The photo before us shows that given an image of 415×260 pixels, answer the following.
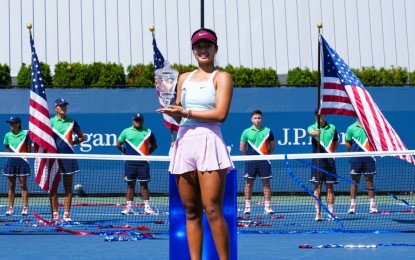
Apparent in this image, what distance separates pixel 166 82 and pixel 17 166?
9.55 m

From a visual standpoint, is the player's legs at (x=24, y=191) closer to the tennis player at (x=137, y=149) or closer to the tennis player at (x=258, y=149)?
the tennis player at (x=137, y=149)

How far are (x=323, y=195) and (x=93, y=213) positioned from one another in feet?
15.0

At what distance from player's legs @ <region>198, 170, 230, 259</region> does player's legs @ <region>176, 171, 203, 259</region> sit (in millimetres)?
92

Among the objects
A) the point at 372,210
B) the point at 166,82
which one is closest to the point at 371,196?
the point at 372,210

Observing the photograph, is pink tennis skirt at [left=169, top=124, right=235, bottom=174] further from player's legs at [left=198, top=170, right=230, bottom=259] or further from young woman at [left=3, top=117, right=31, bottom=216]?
young woman at [left=3, top=117, right=31, bottom=216]

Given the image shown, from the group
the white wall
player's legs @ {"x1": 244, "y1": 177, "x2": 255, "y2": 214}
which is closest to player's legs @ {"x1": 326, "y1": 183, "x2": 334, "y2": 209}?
player's legs @ {"x1": 244, "y1": 177, "x2": 255, "y2": 214}

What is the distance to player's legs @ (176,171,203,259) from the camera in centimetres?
689

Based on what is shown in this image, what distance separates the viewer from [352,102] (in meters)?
12.9

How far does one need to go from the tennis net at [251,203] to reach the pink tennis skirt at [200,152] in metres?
4.64

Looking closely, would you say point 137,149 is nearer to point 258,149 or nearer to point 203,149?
point 258,149

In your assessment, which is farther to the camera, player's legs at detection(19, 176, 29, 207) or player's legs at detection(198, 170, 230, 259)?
player's legs at detection(19, 176, 29, 207)

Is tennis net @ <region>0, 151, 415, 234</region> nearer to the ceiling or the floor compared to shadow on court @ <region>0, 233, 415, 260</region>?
nearer to the ceiling

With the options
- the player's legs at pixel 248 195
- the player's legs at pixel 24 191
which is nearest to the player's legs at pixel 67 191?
the player's legs at pixel 24 191

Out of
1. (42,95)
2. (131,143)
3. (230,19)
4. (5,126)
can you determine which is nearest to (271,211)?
(131,143)
